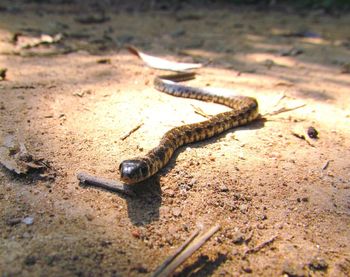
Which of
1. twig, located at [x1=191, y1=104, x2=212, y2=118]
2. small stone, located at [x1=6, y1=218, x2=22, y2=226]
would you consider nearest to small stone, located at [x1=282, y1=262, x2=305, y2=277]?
small stone, located at [x1=6, y1=218, x2=22, y2=226]

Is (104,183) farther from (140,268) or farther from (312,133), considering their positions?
(312,133)

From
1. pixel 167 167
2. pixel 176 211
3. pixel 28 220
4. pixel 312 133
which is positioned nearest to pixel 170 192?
pixel 176 211

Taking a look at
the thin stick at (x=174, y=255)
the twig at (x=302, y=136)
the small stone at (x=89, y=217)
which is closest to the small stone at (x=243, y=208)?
the thin stick at (x=174, y=255)

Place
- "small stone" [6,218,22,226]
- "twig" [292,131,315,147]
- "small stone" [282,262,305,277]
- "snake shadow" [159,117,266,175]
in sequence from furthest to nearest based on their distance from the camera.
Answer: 1. "twig" [292,131,315,147]
2. "snake shadow" [159,117,266,175]
3. "small stone" [6,218,22,226]
4. "small stone" [282,262,305,277]

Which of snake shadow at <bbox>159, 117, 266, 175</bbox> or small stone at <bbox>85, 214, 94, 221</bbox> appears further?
snake shadow at <bbox>159, 117, 266, 175</bbox>

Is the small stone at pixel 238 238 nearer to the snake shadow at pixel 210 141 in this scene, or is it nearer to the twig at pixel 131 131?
the snake shadow at pixel 210 141

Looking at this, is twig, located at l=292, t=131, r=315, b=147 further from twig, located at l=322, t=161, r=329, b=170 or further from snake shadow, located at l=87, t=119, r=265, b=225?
snake shadow, located at l=87, t=119, r=265, b=225
